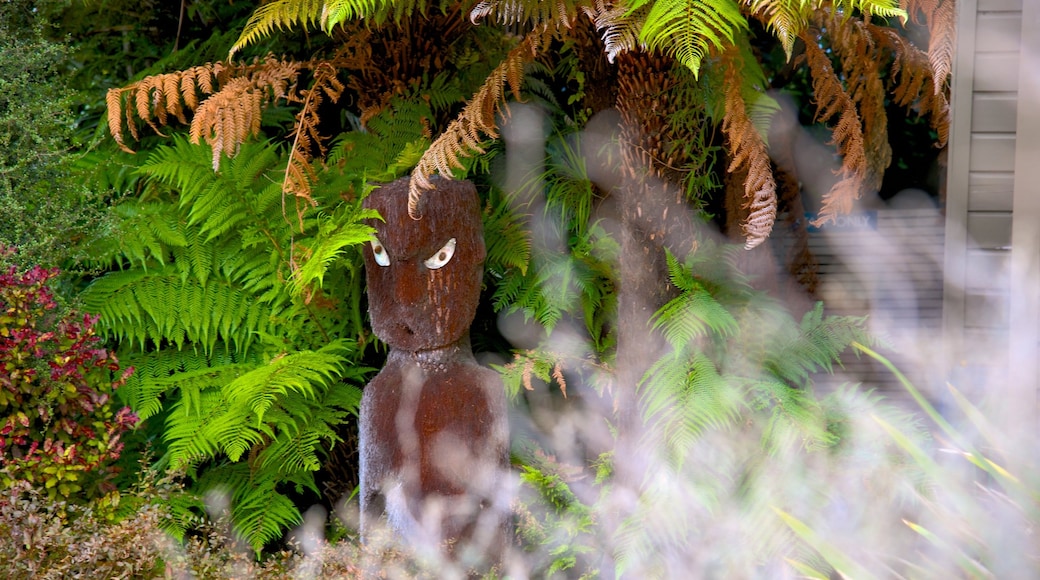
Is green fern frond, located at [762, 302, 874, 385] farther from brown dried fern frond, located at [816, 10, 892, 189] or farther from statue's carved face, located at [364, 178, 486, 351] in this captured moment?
statue's carved face, located at [364, 178, 486, 351]

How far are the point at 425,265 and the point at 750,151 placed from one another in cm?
110

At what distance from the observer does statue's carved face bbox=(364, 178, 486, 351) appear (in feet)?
9.38

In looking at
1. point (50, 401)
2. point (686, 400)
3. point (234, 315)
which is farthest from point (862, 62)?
point (50, 401)

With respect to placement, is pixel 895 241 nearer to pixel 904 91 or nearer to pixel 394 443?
pixel 904 91

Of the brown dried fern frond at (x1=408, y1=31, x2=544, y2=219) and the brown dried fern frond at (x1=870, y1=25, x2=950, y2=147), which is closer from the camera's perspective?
the brown dried fern frond at (x1=408, y1=31, x2=544, y2=219)

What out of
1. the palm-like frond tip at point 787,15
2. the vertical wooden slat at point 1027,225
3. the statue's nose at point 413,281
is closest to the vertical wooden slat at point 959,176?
the vertical wooden slat at point 1027,225

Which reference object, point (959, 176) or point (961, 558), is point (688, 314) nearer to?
point (959, 176)

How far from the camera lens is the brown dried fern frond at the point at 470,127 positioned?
283 centimetres

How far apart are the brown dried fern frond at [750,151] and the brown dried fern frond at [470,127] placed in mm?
653

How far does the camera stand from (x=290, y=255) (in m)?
3.34

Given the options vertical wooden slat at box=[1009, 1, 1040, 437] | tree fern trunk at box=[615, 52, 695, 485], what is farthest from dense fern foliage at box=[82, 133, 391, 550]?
vertical wooden slat at box=[1009, 1, 1040, 437]

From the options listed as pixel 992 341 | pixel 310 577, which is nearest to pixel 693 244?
pixel 992 341

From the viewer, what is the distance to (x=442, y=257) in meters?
2.88

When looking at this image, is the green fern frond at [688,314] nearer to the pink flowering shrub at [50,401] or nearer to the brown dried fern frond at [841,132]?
the brown dried fern frond at [841,132]
